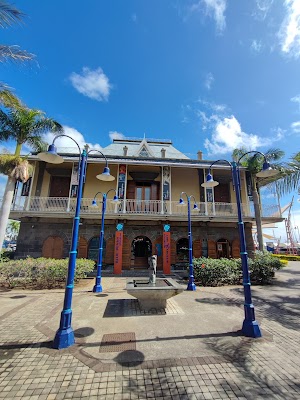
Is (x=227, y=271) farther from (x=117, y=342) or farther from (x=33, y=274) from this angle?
(x=33, y=274)

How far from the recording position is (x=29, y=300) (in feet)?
23.3

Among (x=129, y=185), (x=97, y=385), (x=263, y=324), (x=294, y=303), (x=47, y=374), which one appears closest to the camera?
(x=97, y=385)

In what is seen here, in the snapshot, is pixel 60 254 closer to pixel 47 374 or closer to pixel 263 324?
pixel 47 374

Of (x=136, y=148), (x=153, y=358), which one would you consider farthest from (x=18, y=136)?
(x=153, y=358)

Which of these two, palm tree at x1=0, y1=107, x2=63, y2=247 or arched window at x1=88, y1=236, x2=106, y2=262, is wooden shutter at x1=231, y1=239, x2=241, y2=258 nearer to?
arched window at x1=88, y1=236, x2=106, y2=262

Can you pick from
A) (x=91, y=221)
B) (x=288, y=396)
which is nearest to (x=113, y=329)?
(x=288, y=396)

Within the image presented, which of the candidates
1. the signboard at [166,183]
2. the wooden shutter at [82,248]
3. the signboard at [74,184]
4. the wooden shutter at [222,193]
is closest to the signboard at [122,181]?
the signboard at [166,183]

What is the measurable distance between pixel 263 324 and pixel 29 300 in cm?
766

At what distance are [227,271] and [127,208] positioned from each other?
7.72 m

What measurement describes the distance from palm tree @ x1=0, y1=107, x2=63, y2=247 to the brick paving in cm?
651

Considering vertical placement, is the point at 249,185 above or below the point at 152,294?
above

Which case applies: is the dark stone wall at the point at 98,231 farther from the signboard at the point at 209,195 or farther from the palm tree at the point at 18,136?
the palm tree at the point at 18,136

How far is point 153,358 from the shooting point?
3.53 metres

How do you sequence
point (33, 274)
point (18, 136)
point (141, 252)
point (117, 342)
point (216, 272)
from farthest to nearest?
point (141, 252) < point (18, 136) < point (216, 272) < point (33, 274) < point (117, 342)
